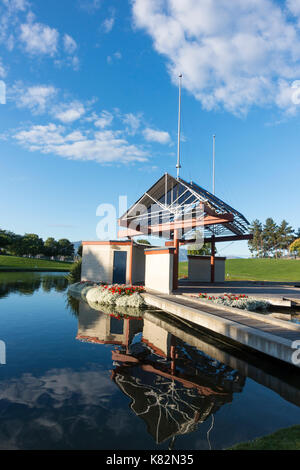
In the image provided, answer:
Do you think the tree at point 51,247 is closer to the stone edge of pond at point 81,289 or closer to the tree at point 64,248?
the tree at point 64,248

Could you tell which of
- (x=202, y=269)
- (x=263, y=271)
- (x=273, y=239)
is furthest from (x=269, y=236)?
(x=202, y=269)

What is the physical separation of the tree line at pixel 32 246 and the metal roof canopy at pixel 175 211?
59425 mm

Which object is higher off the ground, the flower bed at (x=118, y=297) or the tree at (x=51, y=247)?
the tree at (x=51, y=247)

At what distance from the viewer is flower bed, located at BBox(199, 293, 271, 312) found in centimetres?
1404

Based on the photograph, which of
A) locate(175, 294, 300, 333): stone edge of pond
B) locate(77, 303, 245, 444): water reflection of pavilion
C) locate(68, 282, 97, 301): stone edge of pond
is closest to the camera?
locate(77, 303, 245, 444): water reflection of pavilion

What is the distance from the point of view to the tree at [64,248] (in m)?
95.9

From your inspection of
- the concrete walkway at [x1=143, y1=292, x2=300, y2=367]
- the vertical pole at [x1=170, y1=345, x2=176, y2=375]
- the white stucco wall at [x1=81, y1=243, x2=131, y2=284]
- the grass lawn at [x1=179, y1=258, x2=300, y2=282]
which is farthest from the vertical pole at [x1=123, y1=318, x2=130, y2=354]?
the grass lawn at [x1=179, y1=258, x2=300, y2=282]

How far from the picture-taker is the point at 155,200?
1902 centimetres

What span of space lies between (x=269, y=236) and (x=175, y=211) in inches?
3252

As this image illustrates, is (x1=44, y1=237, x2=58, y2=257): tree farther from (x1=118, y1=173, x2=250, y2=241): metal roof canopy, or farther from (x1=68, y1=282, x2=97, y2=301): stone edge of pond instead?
(x1=118, y1=173, x2=250, y2=241): metal roof canopy

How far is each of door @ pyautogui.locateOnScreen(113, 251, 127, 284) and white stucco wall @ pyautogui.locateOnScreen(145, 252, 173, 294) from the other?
9.99 ft

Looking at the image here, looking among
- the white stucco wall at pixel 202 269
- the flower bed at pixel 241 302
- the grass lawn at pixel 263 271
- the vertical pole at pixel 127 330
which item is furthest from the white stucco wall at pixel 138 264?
the grass lawn at pixel 263 271
